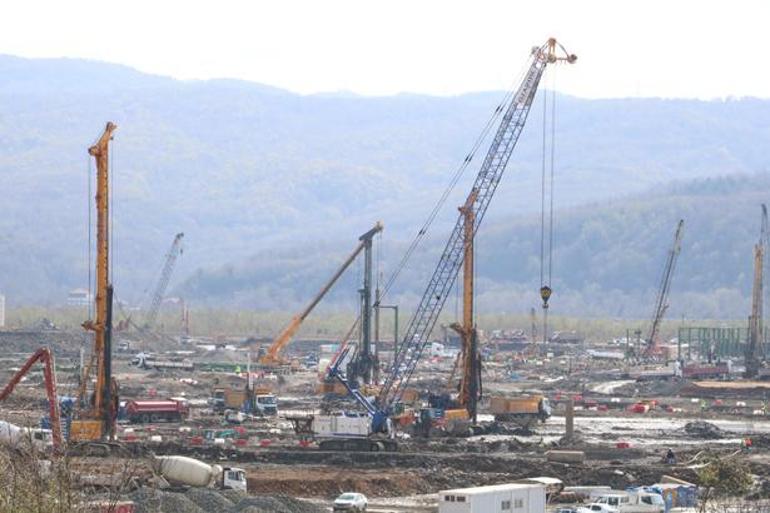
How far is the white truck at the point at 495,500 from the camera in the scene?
118 feet

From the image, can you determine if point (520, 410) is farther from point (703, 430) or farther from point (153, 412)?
point (153, 412)

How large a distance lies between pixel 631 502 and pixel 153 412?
32.7 m

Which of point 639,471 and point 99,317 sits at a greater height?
point 99,317

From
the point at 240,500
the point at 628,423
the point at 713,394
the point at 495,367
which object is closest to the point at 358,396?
the point at 628,423

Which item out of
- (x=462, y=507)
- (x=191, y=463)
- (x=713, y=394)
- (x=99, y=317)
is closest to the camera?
(x=462, y=507)

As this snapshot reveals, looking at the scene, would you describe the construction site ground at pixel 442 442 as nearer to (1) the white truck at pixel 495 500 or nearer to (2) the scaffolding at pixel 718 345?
(1) the white truck at pixel 495 500

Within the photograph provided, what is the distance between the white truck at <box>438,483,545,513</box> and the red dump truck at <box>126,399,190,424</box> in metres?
33.7

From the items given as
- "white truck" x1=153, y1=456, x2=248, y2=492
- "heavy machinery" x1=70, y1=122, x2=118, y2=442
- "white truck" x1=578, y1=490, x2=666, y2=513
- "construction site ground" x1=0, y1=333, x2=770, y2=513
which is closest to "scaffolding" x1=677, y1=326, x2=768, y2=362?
"construction site ground" x1=0, y1=333, x2=770, y2=513

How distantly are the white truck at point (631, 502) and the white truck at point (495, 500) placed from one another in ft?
6.64

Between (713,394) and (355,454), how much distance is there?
151 ft

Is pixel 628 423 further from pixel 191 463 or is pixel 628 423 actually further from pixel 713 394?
pixel 191 463

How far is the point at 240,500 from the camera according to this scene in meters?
37.5

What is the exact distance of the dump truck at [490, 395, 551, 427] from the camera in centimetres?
7462

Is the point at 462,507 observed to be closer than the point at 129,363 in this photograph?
Yes
